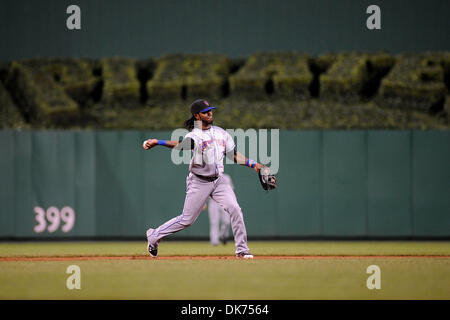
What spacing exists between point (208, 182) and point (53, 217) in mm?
7139

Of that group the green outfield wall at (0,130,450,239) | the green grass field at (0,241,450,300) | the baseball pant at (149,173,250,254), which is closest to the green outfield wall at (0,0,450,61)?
the green outfield wall at (0,130,450,239)

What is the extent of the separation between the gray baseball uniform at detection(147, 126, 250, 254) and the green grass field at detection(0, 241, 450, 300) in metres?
0.53

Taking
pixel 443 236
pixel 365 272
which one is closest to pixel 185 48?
pixel 443 236

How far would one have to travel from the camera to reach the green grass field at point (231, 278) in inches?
251

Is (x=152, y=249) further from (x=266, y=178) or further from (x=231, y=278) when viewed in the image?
(x=231, y=278)

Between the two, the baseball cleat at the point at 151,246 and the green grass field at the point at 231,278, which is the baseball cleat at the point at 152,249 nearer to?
the baseball cleat at the point at 151,246

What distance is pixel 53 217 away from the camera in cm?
1537

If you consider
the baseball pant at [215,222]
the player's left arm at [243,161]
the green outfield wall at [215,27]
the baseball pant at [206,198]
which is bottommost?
the baseball pant at [215,222]

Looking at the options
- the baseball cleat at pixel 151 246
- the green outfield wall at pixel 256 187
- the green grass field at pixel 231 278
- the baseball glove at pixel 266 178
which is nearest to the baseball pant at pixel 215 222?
the green outfield wall at pixel 256 187

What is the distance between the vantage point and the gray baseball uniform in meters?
9.26

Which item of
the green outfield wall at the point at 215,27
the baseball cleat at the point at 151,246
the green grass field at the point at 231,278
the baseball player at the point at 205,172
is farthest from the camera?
the green outfield wall at the point at 215,27

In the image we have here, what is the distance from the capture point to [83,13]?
758 inches

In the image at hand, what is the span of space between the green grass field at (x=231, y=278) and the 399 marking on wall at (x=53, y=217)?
4.45m

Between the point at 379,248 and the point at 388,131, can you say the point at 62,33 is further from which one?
the point at 379,248
